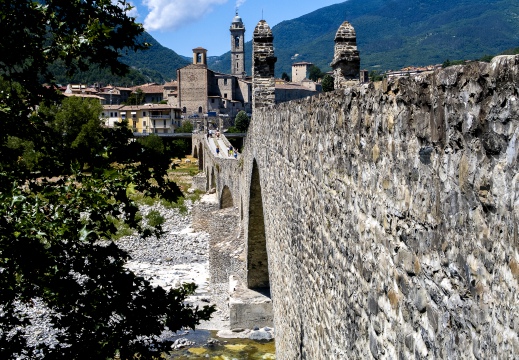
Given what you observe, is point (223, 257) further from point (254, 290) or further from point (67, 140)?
point (67, 140)

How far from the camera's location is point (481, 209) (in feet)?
7.22

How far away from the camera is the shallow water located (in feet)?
53.7

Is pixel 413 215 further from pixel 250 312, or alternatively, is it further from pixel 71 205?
pixel 250 312

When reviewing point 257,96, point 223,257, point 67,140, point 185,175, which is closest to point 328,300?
point 67,140

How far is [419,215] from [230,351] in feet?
48.3

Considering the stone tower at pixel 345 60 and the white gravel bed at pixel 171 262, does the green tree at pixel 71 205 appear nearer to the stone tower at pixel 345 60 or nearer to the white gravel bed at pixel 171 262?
the stone tower at pixel 345 60

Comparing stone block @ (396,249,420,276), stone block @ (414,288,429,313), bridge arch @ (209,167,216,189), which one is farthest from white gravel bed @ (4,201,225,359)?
stone block @ (414,288,429,313)

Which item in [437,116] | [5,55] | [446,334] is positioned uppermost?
[5,55]

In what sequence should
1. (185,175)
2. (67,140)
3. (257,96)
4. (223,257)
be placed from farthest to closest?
1. (185,175)
2. (223,257)
3. (257,96)
4. (67,140)

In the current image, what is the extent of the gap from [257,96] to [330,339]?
349 inches

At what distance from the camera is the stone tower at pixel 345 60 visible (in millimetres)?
8703

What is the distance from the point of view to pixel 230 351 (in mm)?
16703

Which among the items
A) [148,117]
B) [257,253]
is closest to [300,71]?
[148,117]

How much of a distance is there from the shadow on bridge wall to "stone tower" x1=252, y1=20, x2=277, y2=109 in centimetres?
A: 733
